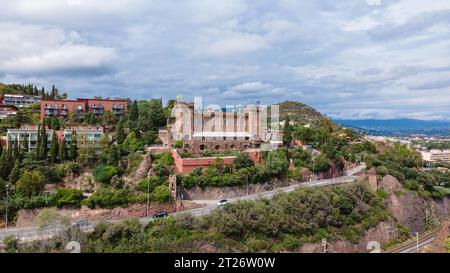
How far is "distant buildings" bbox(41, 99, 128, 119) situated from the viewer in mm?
33031

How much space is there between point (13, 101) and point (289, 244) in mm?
40864

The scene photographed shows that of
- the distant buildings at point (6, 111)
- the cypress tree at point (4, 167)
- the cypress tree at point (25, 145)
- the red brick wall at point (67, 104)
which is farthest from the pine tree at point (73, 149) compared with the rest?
the distant buildings at point (6, 111)

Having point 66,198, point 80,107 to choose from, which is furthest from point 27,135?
point 66,198

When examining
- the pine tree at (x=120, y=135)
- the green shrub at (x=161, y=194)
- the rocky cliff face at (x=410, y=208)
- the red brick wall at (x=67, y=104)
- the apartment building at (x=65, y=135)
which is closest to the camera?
the green shrub at (x=161, y=194)

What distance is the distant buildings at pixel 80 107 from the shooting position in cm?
3303

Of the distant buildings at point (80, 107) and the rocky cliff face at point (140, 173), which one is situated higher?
the distant buildings at point (80, 107)

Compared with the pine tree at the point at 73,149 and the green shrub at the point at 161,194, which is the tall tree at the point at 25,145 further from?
the green shrub at the point at 161,194

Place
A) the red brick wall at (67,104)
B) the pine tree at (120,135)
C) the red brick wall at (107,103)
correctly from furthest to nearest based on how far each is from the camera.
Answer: the red brick wall at (107,103) < the red brick wall at (67,104) < the pine tree at (120,135)

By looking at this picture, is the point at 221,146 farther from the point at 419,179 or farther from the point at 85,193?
the point at 419,179

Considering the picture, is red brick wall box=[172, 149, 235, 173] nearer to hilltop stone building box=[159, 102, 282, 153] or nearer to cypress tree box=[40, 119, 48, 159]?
hilltop stone building box=[159, 102, 282, 153]

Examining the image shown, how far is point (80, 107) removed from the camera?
113ft

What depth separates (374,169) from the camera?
2977 cm

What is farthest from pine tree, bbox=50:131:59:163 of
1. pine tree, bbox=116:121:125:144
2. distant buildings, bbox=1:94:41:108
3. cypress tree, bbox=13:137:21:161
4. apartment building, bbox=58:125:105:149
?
distant buildings, bbox=1:94:41:108

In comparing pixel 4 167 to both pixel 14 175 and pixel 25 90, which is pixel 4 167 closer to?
pixel 14 175
